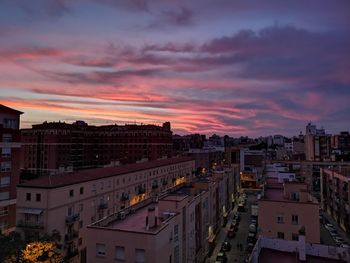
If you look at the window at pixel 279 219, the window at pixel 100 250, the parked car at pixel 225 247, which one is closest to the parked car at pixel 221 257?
the parked car at pixel 225 247

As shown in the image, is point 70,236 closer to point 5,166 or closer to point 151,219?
point 5,166

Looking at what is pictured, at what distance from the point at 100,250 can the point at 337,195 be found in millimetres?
54515

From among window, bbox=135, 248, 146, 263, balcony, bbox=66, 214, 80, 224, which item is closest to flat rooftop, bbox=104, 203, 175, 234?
window, bbox=135, 248, 146, 263

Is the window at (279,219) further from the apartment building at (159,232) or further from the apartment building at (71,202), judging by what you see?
the apartment building at (71,202)

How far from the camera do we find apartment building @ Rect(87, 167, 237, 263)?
23.8 metres

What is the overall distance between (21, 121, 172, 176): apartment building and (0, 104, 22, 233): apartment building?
50.2m

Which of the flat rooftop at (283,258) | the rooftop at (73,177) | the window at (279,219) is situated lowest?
the flat rooftop at (283,258)

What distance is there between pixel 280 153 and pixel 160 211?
13446 centimetres

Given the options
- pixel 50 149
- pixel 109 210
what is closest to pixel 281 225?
pixel 109 210

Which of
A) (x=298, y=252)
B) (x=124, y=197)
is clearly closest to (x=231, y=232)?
(x=124, y=197)

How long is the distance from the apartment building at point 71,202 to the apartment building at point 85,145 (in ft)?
165

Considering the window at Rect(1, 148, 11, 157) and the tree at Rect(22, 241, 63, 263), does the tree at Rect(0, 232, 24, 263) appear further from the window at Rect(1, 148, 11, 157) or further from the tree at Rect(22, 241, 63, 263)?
the window at Rect(1, 148, 11, 157)

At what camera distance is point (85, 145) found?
12125 cm

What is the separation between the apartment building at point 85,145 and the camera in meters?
104
